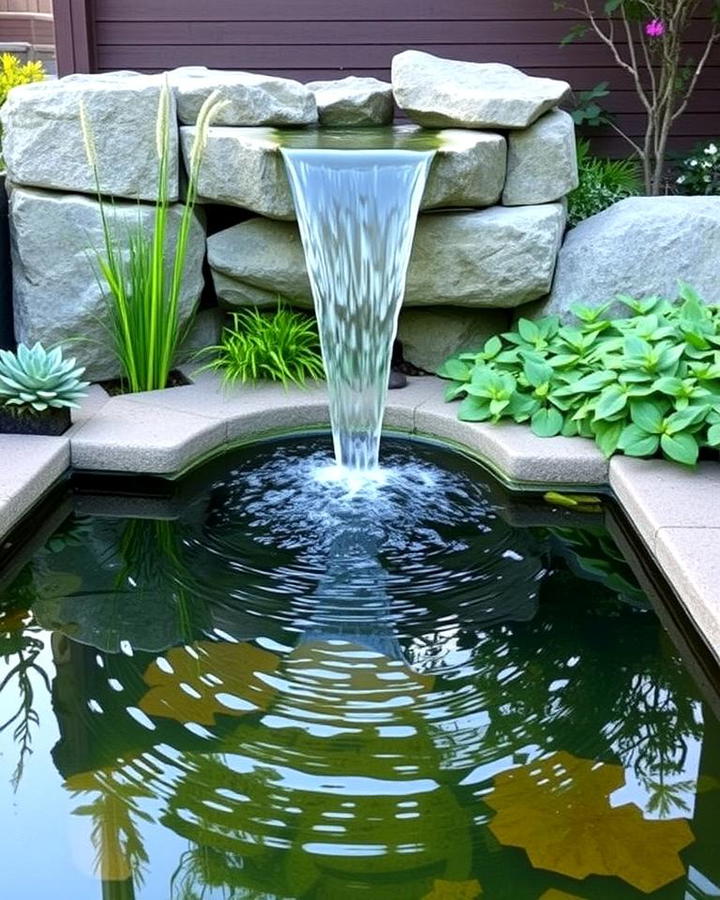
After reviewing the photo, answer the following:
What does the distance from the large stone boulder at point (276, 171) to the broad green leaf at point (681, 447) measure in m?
1.41

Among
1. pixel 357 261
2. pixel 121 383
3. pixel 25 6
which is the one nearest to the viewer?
pixel 357 261

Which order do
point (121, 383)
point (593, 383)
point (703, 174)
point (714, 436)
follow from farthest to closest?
point (703, 174)
point (121, 383)
point (593, 383)
point (714, 436)

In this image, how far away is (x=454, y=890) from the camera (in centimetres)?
202

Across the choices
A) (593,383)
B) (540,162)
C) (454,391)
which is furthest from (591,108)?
(593,383)

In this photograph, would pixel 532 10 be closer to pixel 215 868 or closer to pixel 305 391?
pixel 305 391

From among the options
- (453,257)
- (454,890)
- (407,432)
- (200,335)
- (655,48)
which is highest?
(655,48)

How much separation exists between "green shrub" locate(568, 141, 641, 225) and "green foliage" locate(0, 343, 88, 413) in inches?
104

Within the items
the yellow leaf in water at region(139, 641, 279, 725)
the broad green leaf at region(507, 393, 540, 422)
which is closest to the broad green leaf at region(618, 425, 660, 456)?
the broad green leaf at region(507, 393, 540, 422)

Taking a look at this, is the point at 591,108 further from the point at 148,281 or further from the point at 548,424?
the point at 148,281

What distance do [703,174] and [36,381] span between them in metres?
3.92

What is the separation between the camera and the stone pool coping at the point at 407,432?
3.15 meters

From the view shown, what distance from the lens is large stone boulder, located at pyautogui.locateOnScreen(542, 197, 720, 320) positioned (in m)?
4.54

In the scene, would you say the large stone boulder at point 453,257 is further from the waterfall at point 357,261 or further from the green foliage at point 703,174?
the green foliage at point 703,174

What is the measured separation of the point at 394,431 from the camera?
4.54 metres
